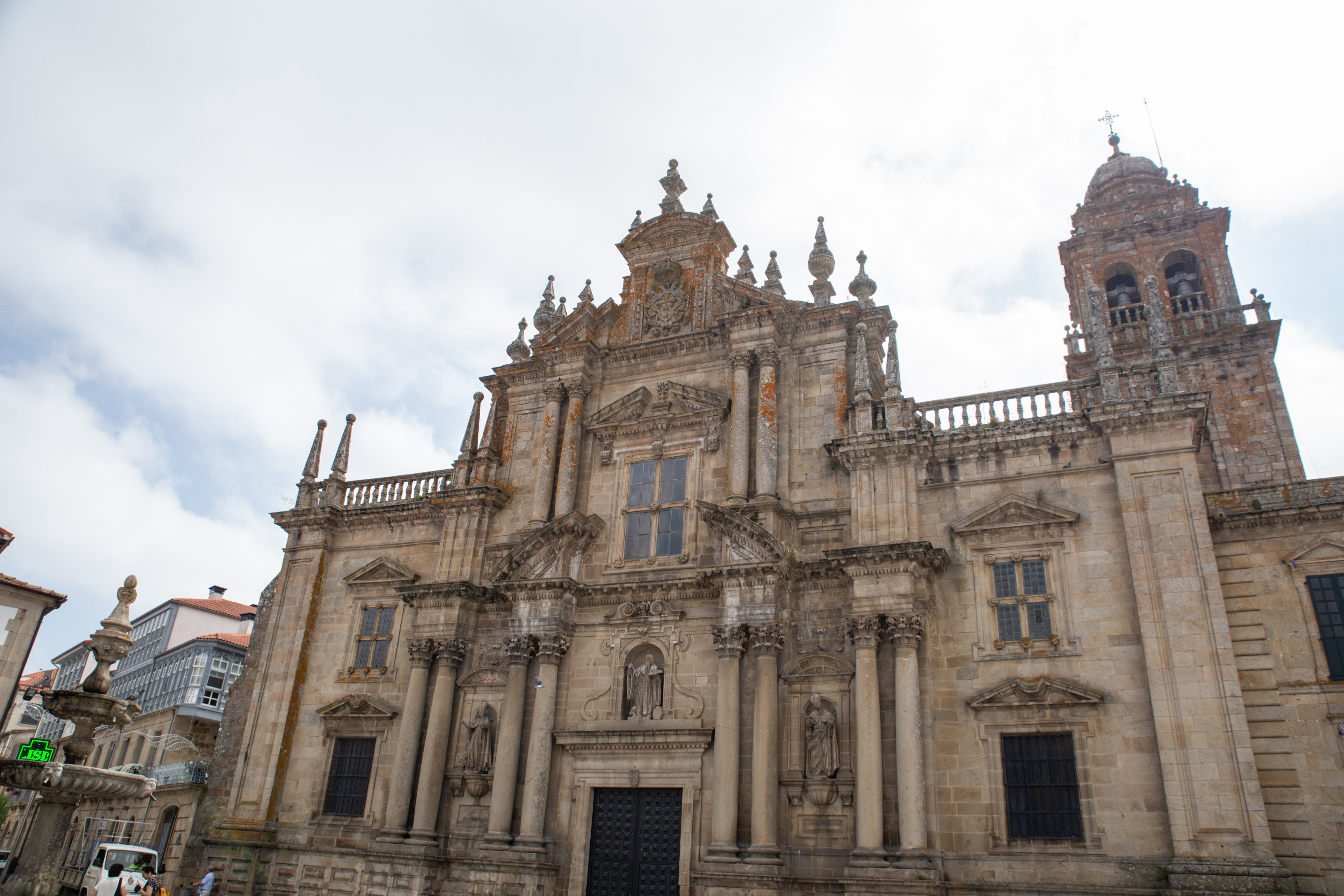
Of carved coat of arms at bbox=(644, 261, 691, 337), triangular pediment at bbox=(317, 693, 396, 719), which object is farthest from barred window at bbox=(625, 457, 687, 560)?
triangular pediment at bbox=(317, 693, 396, 719)

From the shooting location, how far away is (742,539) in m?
18.5

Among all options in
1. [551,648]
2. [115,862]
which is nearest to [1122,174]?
[551,648]

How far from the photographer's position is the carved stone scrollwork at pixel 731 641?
17.8 metres

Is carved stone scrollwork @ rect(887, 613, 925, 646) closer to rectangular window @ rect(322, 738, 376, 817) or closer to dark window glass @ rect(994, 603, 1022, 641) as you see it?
dark window glass @ rect(994, 603, 1022, 641)

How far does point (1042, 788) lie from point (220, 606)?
153 ft

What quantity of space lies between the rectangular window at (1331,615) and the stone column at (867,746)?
24.5 ft

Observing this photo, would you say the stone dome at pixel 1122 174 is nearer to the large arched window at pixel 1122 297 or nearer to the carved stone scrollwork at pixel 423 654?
the large arched window at pixel 1122 297

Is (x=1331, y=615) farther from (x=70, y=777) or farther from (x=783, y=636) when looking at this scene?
(x=70, y=777)

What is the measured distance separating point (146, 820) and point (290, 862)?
1650 cm

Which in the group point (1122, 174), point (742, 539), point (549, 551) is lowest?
point (742, 539)

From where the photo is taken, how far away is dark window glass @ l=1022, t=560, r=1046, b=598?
658 inches

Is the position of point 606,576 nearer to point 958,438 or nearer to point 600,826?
point 600,826

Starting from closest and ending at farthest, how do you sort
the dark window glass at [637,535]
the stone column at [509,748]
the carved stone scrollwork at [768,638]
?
the carved stone scrollwork at [768,638]
the stone column at [509,748]
the dark window glass at [637,535]

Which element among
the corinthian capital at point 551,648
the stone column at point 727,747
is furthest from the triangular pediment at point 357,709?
the stone column at point 727,747
